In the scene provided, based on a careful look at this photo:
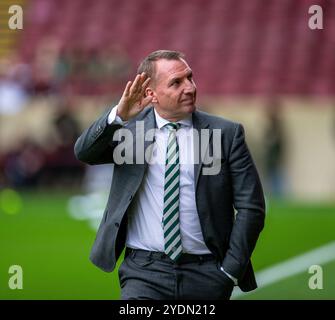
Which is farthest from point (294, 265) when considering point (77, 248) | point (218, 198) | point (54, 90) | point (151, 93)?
point (54, 90)

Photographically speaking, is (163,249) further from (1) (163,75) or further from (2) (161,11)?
(2) (161,11)

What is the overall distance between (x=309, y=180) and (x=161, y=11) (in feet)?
22.4

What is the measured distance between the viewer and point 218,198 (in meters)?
5.70

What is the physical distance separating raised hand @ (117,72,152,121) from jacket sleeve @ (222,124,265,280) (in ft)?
1.78

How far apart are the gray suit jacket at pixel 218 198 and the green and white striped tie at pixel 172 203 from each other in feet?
0.38

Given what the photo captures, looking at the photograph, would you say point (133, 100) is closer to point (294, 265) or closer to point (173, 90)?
point (173, 90)

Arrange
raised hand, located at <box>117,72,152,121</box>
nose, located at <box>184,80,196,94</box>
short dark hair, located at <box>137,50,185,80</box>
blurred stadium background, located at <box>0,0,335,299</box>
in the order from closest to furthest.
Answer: raised hand, located at <box>117,72,152,121</box> → nose, located at <box>184,80,196,94</box> → short dark hair, located at <box>137,50,185,80</box> → blurred stadium background, located at <box>0,0,335,299</box>

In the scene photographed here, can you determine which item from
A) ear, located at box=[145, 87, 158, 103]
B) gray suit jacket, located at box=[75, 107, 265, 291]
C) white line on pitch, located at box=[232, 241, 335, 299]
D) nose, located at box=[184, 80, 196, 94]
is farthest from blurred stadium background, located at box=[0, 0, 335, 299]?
nose, located at box=[184, 80, 196, 94]

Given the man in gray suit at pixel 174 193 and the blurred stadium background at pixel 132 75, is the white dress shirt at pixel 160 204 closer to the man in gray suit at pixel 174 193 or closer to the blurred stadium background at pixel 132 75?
the man in gray suit at pixel 174 193

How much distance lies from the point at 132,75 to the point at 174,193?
60.1 ft

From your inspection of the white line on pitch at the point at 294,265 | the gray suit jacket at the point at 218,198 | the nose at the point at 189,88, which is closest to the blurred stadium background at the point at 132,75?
the white line on pitch at the point at 294,265

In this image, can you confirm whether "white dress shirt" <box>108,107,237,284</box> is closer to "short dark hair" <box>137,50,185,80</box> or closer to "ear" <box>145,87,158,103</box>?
"ear" <box>145,87,158,103</box>

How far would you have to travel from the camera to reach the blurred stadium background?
1964 cm

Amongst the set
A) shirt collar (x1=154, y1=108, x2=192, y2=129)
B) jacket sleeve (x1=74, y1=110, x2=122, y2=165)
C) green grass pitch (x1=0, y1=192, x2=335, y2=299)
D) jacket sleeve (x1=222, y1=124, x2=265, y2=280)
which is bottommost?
green grass pitch (x1=0, y1=192, x2=335, y2=299)
